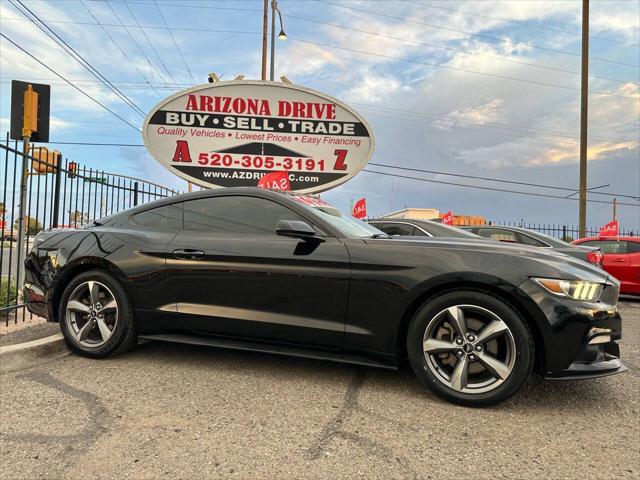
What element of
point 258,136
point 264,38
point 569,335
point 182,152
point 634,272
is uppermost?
point 264,38

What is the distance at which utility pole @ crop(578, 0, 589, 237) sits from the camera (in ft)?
52.3

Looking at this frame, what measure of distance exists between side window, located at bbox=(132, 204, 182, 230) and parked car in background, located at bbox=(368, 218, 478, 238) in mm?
3284

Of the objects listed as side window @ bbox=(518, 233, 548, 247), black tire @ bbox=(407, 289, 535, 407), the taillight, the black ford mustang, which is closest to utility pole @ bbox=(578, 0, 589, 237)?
side window @ bbox=(518, 233, 548, 247)

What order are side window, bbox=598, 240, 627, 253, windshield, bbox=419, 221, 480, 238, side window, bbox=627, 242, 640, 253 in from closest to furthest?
windshield, bbox=419, 221, 480, 238, side window, bbox=627, 242, 640, 253, side window, bbox=598, 240, 627, 253

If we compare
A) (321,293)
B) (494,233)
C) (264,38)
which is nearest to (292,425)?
(321,293)

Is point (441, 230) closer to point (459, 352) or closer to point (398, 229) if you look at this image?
point (398, 229)

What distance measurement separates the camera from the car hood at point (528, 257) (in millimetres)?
2680

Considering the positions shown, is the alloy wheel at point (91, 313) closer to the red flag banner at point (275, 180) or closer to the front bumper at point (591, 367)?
the front bumper at point (591, 367)

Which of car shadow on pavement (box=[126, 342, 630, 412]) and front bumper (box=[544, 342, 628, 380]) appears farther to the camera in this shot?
car shadow on pavement (box=[126, 342, 630, 412])

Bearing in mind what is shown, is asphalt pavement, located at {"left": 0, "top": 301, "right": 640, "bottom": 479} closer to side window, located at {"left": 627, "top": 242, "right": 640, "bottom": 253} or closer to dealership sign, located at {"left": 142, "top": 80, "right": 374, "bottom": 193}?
dealership sign, located at {"left": 142, "top": 80, "right": 374, "bottom": 193}

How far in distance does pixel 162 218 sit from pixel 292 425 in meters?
2.10

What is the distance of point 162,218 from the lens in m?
3.67

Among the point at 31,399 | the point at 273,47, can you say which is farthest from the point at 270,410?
the point at 273,47

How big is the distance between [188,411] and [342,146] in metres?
6.86
